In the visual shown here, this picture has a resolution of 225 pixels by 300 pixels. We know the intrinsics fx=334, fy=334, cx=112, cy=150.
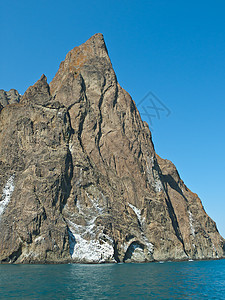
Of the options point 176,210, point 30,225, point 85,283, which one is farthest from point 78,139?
point 85,283

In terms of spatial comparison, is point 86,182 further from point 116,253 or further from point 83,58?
point 83,58

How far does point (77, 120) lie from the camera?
98562 mm

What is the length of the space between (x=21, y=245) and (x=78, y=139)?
115ft

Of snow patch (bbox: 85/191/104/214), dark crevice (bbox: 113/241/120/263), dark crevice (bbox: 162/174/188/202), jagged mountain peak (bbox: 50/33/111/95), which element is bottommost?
dark crevice (bbox: 113/241/120/263)

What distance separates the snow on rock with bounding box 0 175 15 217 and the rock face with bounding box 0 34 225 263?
9.2 inches

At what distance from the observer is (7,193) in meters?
79.4

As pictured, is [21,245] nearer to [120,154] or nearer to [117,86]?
[120,154]

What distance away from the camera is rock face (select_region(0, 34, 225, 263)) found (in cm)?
7256

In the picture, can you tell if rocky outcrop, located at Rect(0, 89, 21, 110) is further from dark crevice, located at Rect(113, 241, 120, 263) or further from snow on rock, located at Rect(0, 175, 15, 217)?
dark crevice, located at Rect(113, 241, 120, 263)

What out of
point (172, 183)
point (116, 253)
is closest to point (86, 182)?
point (116, 253)

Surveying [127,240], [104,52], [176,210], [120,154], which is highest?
[104,52]

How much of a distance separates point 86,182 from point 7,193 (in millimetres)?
19592

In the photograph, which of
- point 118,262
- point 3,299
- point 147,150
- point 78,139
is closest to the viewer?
point 3,299

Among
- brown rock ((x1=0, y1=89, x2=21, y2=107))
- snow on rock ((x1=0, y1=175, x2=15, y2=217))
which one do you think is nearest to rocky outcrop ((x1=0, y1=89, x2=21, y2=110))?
brown rock ((x1=0, y1=89, x2=21, y2=107))
